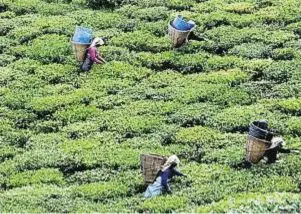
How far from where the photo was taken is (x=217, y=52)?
2262cm

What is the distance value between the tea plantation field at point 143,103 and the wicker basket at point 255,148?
0.28 m

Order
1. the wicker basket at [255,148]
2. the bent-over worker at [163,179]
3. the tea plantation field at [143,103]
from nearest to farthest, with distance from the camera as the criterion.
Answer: the bent-over worker at [163,179] → the tea plantation field at [143,103] → the wicker basket at [255,148]

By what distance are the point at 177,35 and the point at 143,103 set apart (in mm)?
3632

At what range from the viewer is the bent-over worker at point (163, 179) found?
15281 mm

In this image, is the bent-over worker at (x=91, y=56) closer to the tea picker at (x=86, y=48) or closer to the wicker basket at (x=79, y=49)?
the tea picker at (x=86, y=48)

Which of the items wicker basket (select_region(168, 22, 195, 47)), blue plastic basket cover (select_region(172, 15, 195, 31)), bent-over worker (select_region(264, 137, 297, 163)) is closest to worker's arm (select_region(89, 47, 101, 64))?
wicker basket (select_region(168, 22, 195, 47))

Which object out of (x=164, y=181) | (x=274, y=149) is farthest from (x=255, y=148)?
(x=164, y=181)

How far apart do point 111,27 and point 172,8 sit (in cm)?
245

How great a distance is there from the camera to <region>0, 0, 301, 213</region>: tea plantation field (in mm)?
15406

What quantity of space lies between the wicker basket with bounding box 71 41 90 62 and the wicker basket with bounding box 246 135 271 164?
6.88 meters

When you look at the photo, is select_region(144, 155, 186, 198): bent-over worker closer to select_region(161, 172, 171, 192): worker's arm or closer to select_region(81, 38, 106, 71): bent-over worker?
select_region(161, 172, 171, 192): worker's arm

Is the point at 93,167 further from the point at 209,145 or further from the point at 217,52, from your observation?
the point at 217,52

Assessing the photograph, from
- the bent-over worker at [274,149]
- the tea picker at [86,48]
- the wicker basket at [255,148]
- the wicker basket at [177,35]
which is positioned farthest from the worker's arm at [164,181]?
the wicker basket at [177,35]

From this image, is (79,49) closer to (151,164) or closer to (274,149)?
(151,164)
